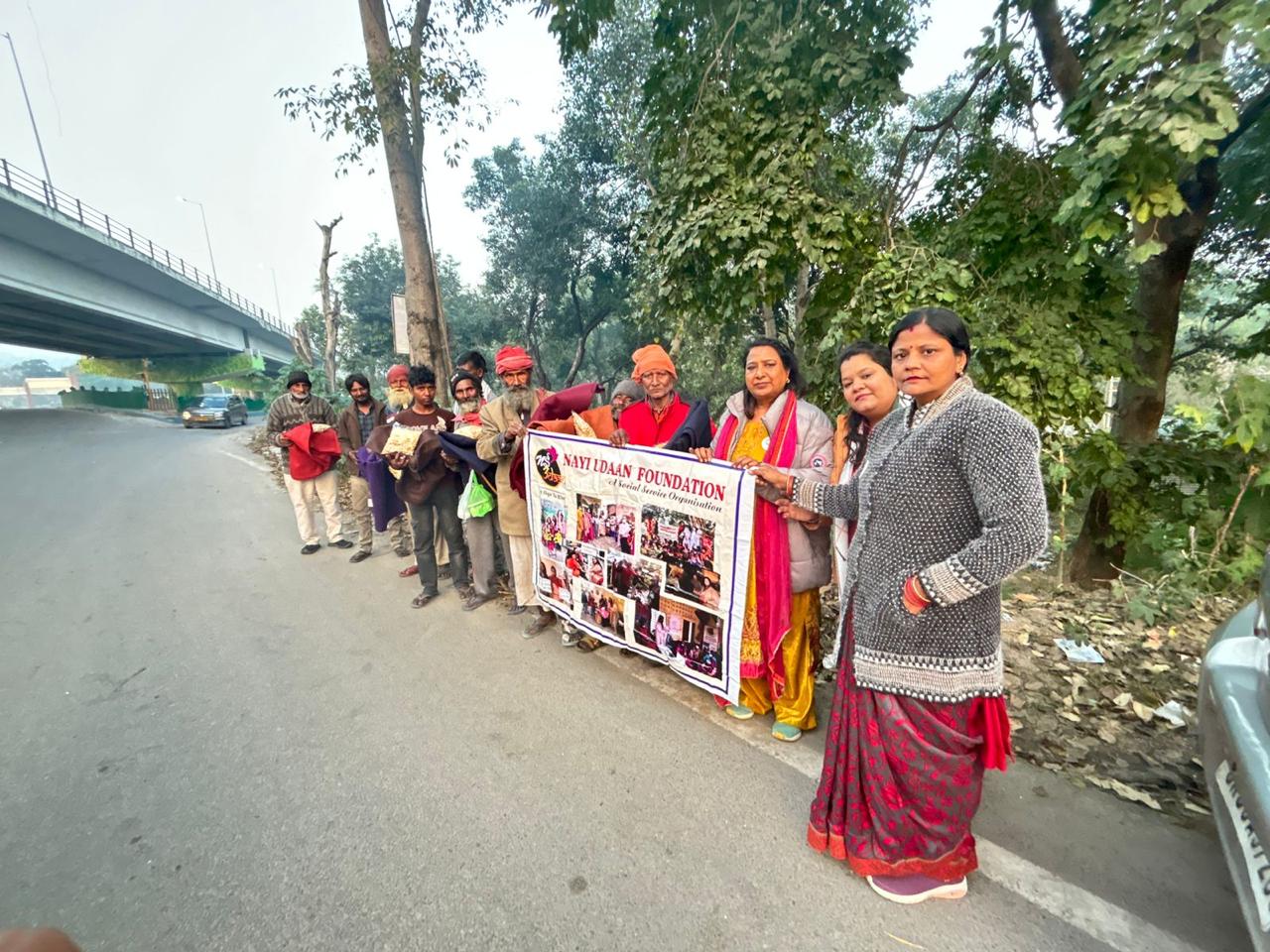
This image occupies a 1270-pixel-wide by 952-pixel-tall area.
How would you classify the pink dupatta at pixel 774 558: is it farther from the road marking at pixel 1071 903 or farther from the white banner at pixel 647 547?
the road marking at pixel 1071 903

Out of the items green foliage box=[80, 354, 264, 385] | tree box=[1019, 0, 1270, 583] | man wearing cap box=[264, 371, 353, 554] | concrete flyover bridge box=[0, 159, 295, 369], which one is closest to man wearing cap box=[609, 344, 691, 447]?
tree box=[1019, 0, 1270, 583]

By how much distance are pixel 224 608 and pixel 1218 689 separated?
5.47 metres

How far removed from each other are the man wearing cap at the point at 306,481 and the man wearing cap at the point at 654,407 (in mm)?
3692

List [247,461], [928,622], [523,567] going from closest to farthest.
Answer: [928,622], [523,567], [247,461]

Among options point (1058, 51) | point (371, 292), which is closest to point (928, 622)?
point (1058, 51)

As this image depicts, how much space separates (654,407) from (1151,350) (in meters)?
4.23

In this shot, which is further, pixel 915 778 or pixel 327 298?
pixel 327 298

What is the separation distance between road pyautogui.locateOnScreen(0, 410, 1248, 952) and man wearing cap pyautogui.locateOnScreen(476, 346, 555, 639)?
323 millimetres

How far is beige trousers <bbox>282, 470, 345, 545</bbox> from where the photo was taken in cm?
562

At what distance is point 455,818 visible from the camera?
7.11ft

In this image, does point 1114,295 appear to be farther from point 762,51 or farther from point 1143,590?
point 762,51

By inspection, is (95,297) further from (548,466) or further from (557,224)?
(548,466)

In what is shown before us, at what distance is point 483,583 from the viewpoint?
4.22 metres

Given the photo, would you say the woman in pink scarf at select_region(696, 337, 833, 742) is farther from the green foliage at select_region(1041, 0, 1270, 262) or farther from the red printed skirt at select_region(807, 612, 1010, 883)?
the green foliage at select_region(1041, 0, 1270, 262)
